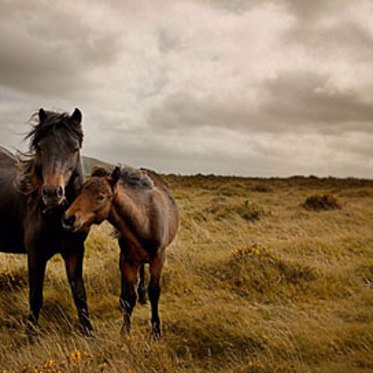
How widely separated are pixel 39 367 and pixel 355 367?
110 inches

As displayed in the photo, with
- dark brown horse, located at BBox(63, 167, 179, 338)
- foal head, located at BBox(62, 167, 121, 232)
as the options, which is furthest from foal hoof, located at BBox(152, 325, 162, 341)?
foal head, located at BBox(62, 167, 121, 232)

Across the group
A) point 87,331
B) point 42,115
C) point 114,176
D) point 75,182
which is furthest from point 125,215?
point 87,331

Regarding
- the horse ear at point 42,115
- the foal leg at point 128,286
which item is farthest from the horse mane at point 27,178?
the foal leg at point 128,286

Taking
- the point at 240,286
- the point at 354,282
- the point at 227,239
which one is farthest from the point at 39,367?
the point at 227,239

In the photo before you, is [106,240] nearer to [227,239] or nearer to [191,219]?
[227,239]

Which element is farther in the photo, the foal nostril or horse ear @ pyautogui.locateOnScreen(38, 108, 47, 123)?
horse ear @ pyautogui.locateOnScreen(38, 108, 47, 123)

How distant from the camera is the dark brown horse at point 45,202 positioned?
15.2 ft

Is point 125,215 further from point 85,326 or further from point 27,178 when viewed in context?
point 85,326

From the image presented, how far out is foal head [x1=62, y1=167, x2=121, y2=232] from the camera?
14.8 ft

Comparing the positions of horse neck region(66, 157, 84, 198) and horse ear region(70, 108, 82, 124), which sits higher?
horse ear region(70, 108, 82, 124)

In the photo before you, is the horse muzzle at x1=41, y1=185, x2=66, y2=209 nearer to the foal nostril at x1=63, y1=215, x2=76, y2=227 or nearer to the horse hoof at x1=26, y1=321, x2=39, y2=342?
the foal nostril at x1=63, y1=215, x2=76, y2=227

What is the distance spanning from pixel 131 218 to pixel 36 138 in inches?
48.3

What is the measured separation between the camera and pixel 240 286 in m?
7.20

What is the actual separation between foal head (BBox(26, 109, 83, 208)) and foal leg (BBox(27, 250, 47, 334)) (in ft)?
2.66
